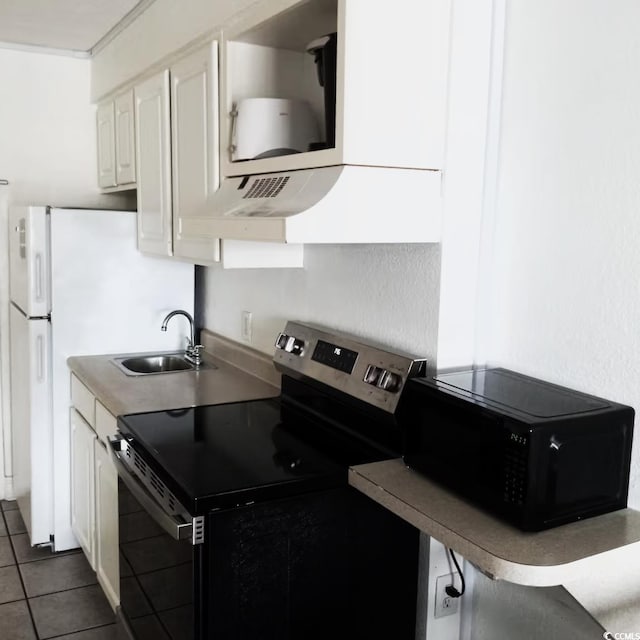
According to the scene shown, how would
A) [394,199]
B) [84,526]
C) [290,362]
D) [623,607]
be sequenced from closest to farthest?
1. [623,607]
2. [394,199]
3. [290,362]
4. [84,526]

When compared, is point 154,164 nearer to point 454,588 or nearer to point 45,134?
point 45,134

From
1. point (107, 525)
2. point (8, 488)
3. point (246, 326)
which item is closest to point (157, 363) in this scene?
point (246, 326)

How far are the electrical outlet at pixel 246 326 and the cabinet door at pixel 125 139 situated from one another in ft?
2.69

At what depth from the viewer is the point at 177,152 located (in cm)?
259

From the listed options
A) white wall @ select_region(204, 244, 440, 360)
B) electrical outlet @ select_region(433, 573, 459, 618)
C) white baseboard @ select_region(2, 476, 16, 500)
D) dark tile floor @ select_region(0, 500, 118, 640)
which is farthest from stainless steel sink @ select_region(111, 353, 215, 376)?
electrical outlet @ select_region(433, 573, 459, 618)

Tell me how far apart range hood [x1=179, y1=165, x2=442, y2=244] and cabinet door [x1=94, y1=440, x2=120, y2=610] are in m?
1.19

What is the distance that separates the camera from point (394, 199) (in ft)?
5.48

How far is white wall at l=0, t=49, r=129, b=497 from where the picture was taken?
11.9 ft

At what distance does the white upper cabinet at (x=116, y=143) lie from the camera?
3.16 meters

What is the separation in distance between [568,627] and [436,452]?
48 cm

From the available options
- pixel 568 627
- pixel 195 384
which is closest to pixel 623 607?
pixel 568 627

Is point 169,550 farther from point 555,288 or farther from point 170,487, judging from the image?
point 555,288

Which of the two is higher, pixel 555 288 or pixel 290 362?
pixel 555 288

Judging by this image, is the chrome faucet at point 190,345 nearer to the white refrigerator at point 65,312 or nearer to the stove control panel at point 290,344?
the white refrigerator at point 65,312
